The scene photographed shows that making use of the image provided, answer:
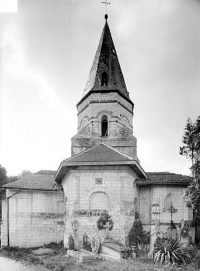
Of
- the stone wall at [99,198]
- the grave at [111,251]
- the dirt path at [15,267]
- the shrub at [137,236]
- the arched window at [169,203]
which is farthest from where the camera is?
the arched window at [169,203]

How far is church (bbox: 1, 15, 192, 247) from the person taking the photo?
63.6ft

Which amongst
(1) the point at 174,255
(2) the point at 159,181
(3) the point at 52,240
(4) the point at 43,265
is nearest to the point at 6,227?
(3) the point at 52,240

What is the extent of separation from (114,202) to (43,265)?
18.5ft

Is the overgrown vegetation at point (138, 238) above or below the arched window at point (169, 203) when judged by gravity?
below

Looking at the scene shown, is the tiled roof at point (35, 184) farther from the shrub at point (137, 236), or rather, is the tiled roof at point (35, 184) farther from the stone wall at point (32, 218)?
the shrub at point (137, 236)

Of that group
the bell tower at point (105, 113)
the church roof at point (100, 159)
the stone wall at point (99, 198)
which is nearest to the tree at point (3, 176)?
the bell tower at point (105, 113)

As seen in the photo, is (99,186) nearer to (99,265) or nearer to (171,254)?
(99,265)

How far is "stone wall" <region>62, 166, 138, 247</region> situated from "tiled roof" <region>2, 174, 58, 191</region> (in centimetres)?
519

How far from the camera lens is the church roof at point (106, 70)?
93.1 ft

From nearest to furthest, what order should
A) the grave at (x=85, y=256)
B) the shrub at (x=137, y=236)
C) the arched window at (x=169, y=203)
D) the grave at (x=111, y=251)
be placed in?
1. the grave at (x=85, y=256)
2. the grave at (x=111, y=251)
3. the shrub at (x=137, y=236)
4. the arched window at (x=169, y=203)

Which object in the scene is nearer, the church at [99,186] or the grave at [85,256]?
the grave at [85,256]

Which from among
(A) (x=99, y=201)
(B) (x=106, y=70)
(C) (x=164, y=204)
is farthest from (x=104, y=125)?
(A) (x=99, y=201)

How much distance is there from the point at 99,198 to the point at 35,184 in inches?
300

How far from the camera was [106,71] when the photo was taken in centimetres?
2925
